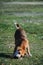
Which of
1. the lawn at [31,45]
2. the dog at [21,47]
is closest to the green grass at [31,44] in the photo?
the lawn at [31,45]

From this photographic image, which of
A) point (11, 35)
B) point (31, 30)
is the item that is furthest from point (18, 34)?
point (31, 30)

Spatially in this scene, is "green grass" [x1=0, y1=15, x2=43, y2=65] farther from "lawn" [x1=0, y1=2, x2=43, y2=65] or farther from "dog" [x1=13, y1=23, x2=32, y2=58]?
"dog" [x1=13, y1=23, x2=32, y2=58]

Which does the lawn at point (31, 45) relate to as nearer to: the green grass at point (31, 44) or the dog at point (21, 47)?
the green grass at point (31, 44)

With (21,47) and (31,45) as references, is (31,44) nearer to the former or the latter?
(31,45)

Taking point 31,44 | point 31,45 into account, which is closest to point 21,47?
point 31,45

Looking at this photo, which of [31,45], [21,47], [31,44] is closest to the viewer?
[21,47]

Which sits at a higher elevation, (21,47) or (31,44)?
(21,47)

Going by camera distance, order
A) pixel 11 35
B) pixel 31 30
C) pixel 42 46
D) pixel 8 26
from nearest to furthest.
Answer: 1. pixel 42 46
2. pixel 11 35
3. pixel 31 30
4. pixel 8 26

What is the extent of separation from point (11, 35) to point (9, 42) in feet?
5.94

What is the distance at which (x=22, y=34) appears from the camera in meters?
10.4

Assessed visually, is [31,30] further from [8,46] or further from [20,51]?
[20,51]

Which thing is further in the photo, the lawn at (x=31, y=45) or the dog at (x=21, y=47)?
the lawn at (x=31, y=45)

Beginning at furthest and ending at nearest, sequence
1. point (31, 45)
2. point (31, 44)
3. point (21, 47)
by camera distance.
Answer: point (31, 44) < point (31, 45) < point (21, 47)

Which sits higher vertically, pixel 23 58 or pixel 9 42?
pixel 23 58
